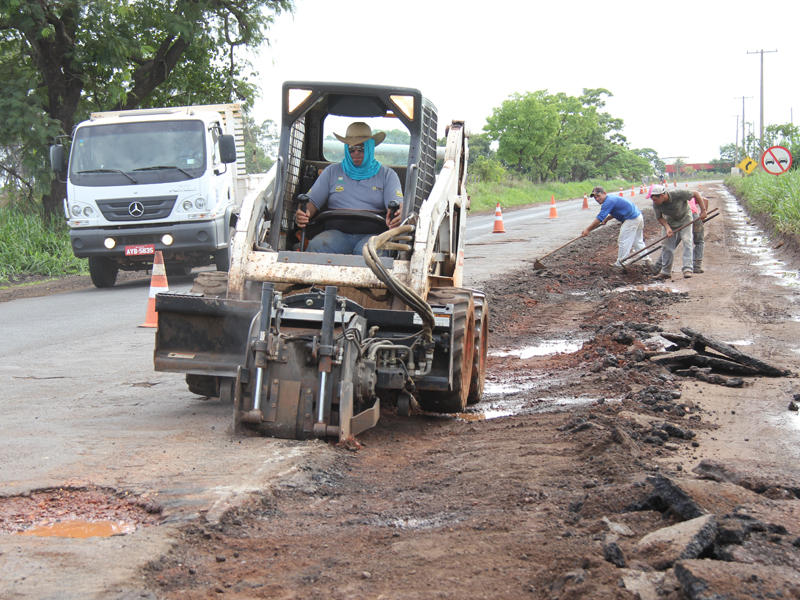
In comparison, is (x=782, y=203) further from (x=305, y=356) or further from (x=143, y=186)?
(x=305, y=356)

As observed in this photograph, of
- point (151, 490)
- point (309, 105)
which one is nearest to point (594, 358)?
point (309, 105)

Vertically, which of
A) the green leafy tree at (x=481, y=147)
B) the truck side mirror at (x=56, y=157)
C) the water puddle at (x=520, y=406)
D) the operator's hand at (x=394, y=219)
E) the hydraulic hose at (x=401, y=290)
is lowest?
the water puddle at (x=520, y=406)

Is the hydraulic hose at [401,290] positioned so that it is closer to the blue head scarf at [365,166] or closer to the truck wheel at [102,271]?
the blue head scarf at [365,166]

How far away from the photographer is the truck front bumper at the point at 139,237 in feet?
43.4

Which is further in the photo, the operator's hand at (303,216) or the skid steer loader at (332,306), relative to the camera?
the operator's hand at (303,216)

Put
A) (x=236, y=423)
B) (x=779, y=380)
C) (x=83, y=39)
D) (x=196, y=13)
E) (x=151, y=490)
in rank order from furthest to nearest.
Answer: (x=196, y=13) < (x=83, y=39) < (x=779, y=380) < (x=236, y=423) < (x=151, y=490)

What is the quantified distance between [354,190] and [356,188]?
23mm

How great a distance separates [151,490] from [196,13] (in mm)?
17389

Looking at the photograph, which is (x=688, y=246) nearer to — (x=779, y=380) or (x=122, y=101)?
(x=779, y=380)

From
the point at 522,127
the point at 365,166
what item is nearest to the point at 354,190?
the point at 365,166

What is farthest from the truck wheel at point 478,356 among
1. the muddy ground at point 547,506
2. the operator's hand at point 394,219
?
the operator's hand at point 394,219

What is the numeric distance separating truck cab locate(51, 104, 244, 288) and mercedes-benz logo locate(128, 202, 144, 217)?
0.05 ft

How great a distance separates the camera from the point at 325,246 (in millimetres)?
6246

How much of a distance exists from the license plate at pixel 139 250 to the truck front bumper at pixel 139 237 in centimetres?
5
